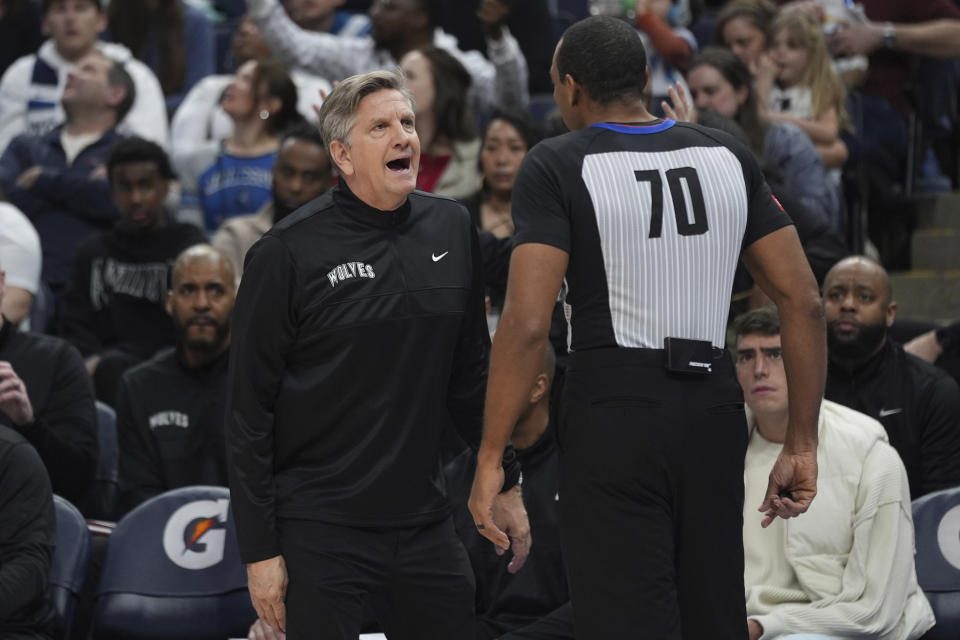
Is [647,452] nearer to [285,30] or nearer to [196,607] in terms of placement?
[196,607]

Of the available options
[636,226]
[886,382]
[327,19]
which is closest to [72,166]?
[327,19]

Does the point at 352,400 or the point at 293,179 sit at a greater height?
the point at 352,400

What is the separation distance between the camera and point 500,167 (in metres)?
6.01

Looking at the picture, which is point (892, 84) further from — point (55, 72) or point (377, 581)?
point (377, 581)

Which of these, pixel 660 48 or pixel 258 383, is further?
pixel 660 48

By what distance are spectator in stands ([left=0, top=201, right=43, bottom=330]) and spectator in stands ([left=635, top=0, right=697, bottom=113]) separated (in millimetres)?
3310

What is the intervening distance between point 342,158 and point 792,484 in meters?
1.32

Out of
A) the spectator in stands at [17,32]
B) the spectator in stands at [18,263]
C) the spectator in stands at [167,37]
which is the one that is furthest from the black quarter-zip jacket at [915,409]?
the spectator in stands at [17,32]

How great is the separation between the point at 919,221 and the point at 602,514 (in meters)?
5.48

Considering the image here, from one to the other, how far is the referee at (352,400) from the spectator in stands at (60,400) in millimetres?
2150

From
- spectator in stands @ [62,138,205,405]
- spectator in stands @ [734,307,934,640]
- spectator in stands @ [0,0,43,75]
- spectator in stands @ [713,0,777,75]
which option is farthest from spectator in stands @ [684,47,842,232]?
spectator in stands @ [0,0,43,75]

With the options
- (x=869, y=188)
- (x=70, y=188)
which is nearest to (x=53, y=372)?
(x=70, y=188)

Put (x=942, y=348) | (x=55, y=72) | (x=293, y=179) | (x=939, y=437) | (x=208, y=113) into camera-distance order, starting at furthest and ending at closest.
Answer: (x=55, y=72) → (x=208, y=113) → (x=293, y=179) → (x=942, y=348) → (x=939, y=437)

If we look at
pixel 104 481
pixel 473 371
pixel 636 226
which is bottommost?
pixel 104 481
